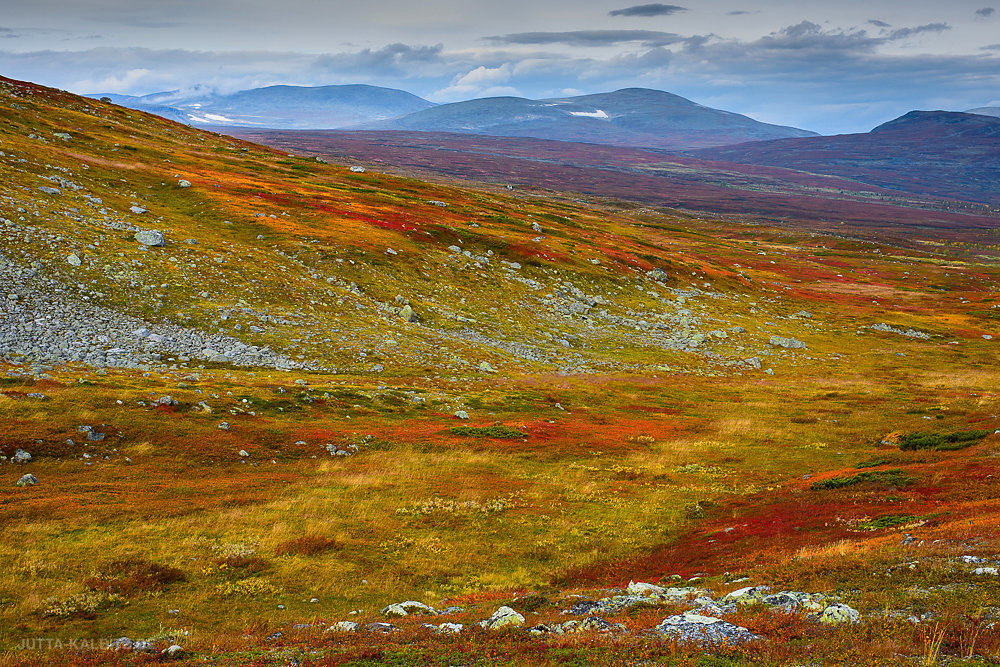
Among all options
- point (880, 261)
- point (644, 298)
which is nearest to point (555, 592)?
point (644, 298)

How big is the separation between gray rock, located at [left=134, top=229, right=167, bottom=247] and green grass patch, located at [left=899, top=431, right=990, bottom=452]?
176ft

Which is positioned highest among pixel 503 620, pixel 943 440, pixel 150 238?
pixel 150 238

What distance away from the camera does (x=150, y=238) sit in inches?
1812

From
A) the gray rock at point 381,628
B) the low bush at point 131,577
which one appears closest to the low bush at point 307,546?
the low bush at point 131,577

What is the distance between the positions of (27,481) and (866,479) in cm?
3102

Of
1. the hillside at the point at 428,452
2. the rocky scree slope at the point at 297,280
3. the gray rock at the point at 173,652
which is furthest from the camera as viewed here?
the rocky scree slope at the point at 297,280

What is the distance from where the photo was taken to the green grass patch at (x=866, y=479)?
23.0 meters

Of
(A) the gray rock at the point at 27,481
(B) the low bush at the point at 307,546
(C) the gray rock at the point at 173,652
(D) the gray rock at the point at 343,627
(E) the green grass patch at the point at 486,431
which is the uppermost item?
(A) the gray rock at the point at 27,481

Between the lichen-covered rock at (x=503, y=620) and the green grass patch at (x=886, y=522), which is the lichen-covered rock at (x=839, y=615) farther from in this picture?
the green grass patch at (x=886, y=522)

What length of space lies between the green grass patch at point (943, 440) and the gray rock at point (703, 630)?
25.9 metres

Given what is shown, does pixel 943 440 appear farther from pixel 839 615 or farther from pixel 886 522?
pixel 839 615

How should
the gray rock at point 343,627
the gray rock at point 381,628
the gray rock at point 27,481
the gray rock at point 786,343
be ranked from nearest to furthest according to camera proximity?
the gray rock at point 381,628 → the gray rock at point 343,627 → the gray rock at point 27,481 → the gray rock at point 786,343

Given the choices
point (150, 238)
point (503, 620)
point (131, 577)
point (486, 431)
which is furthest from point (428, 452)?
point (150, 238)

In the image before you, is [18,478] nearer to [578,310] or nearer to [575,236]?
[578,310]
